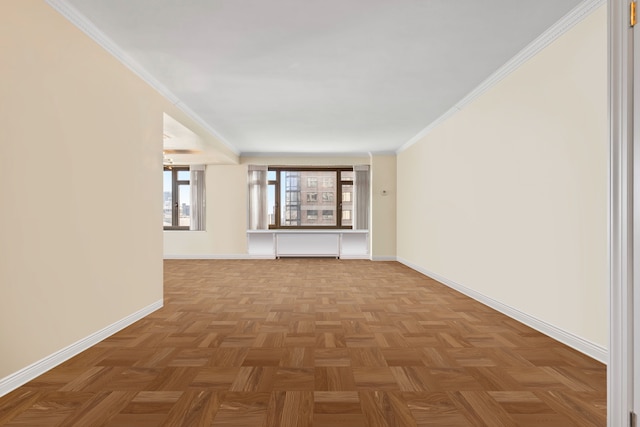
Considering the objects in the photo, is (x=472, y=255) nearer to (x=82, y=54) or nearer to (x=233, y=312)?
(x=233, y=312)

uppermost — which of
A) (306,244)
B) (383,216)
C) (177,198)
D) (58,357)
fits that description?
(177,198)

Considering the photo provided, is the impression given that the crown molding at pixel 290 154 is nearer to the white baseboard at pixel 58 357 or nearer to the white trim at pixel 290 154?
the white trim at pixel 290 154

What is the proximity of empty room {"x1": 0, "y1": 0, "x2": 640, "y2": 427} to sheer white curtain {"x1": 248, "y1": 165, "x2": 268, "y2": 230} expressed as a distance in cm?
388

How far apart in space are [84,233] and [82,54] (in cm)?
138

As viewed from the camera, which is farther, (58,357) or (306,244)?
(306,244)

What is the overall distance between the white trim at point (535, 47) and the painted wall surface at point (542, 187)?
0.18ft

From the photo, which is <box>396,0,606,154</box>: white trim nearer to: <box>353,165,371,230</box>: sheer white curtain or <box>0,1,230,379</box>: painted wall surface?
<box>0,1,230,379</box>: painted wall surface

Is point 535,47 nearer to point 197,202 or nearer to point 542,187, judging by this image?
point 542,187

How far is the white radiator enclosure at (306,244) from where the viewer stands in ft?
31.4

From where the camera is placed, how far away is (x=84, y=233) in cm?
297

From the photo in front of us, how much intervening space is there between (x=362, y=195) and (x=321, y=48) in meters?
6.26

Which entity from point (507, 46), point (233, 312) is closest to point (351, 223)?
point (233, 312)

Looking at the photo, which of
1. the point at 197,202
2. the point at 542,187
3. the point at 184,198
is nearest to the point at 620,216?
the point at 542,187

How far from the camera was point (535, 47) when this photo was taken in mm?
3398
